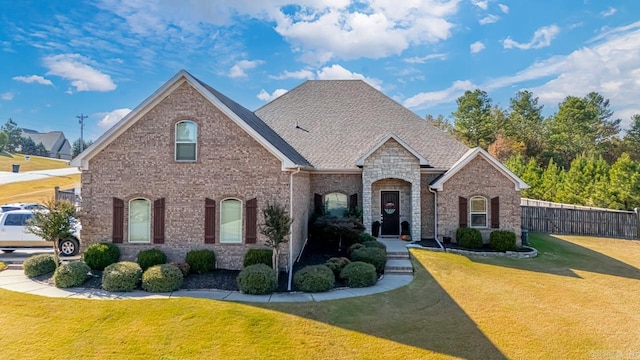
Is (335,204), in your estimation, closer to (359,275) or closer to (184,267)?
(359,275)

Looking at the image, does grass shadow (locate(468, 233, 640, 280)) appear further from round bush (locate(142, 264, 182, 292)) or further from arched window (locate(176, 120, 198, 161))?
arched window (locate(176, 120, 198, 161))

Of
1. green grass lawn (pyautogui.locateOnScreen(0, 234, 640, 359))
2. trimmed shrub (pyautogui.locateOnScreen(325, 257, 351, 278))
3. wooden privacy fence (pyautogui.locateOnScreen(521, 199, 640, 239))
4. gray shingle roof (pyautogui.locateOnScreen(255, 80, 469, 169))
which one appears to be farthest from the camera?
wooden privacy fence (pyautogui.locateOnScreen(521, 199, 640, 239))

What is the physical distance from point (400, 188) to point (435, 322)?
427 inches

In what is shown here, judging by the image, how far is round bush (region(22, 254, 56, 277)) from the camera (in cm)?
1249

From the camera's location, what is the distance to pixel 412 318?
369 inches

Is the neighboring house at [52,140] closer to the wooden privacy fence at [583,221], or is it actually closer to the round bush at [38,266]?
the round bush at [38,266]

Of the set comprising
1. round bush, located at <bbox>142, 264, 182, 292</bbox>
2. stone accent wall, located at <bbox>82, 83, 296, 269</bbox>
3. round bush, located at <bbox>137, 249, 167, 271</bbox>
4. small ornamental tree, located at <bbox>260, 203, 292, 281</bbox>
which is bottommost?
round bush, located at <bbox>142, 264, 182, 292</bbox>

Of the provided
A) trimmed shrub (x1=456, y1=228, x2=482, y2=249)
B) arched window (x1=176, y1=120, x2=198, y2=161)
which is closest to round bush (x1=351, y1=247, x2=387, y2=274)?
trimmed shrub (x1=456, y1=228, x2=482, y2=249)

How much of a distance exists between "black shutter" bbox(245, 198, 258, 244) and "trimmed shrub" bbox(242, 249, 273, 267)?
602 millimetres

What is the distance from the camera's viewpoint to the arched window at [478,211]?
17.5m

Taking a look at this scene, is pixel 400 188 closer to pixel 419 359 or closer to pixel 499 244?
pixel 499 244

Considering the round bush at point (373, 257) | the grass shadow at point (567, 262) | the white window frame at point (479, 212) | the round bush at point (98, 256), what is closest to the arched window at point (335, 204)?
the round bush at point (373, 257)

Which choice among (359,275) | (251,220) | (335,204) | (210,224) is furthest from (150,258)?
(335,204)

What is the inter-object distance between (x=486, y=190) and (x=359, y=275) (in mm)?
9320
